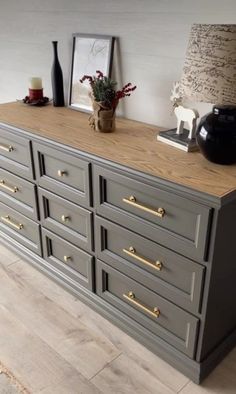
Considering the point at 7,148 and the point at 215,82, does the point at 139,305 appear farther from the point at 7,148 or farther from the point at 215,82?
the point at 7,148

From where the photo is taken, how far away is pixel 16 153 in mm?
1782

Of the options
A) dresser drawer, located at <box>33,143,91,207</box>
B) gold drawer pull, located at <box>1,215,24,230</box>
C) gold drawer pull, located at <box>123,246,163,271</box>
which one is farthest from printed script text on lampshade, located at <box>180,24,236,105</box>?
gold drawer pull, located at <box>1,215,24,230</box>

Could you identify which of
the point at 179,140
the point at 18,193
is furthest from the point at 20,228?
the point at 179,140

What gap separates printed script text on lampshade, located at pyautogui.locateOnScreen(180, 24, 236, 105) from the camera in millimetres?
1112

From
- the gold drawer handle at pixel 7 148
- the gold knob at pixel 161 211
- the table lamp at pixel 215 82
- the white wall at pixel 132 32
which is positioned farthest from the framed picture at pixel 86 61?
the gold knob at pixel 161 211

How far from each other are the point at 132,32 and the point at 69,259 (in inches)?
44.8

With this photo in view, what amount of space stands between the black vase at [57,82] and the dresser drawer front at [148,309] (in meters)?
1.00

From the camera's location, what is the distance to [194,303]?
125 centimetres

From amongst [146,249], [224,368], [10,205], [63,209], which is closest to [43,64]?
[10,205]

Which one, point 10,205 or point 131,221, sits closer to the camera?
point 131,221

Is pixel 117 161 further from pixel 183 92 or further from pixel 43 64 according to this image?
pixel 43 64

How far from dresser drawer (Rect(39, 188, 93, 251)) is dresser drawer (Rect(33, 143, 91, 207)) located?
41 millimetres

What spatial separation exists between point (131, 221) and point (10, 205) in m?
0.95

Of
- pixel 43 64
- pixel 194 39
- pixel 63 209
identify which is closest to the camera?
pixel 194 39
